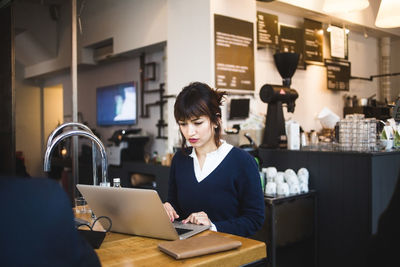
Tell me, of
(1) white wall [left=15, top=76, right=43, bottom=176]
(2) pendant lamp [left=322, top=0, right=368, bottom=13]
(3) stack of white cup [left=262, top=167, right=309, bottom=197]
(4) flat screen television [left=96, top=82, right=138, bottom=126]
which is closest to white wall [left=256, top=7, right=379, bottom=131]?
(2) pendant lamp [left=322, top=0, right=368, bottom=13]

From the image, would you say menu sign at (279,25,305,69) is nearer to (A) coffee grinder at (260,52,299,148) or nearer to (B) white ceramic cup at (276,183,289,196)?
(A) coffee grinder at (260,52,299,148)

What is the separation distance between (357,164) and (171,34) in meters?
2.60

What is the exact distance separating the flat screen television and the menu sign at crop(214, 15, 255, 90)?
74.6 inches

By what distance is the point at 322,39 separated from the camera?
18.0 ft

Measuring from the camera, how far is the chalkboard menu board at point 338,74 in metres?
5.67

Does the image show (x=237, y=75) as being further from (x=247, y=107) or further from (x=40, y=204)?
(x=40, y=204)

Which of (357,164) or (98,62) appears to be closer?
(357,164)

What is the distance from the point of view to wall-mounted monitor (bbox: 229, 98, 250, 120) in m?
4.01

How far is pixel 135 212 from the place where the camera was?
4.35ft

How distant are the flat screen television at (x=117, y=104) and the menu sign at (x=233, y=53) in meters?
1.89

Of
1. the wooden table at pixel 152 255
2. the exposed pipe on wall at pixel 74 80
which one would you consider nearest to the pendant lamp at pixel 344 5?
the exposed pipe on wall at pixel 74 80

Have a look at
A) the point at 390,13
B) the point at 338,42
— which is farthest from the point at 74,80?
the point at 338,42

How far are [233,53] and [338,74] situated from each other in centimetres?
251

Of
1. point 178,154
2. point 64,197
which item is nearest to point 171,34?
point 178,154
